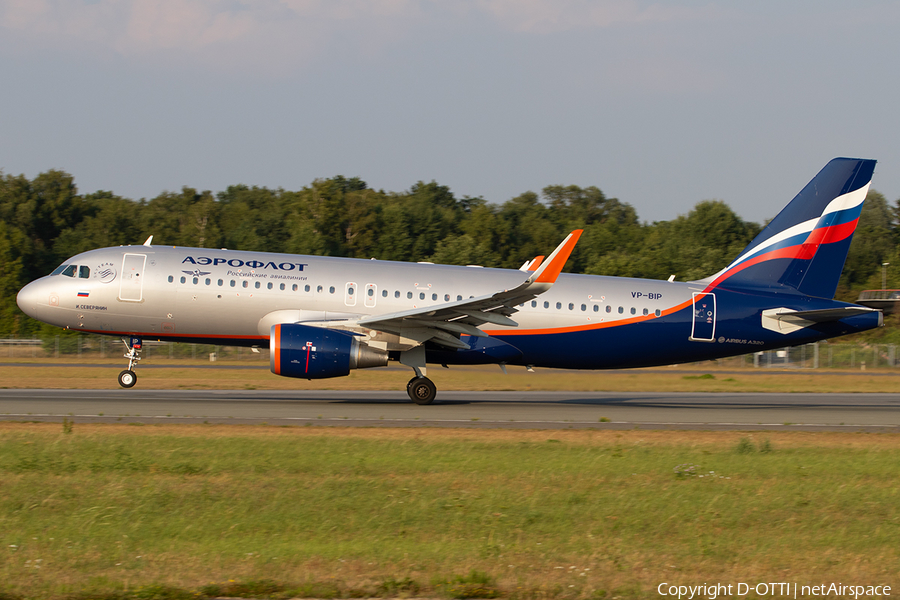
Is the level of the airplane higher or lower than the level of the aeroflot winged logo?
lower

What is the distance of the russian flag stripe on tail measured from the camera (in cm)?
2395

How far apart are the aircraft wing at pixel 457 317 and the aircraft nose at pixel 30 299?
8.98 meters

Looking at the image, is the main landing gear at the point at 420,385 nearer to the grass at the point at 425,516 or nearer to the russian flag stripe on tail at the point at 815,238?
the grass at the point at 425,516

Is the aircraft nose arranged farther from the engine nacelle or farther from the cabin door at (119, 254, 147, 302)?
the engine nacelle

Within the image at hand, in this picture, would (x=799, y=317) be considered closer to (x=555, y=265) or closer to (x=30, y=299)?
(x=555, y=265)

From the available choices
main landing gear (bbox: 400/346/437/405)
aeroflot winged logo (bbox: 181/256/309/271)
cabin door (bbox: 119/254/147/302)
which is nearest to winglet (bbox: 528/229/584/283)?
main landing gear (bbox: 400/346/437/405)

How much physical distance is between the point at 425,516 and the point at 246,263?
14360 millimetres

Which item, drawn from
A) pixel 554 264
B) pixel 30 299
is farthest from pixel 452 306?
pixel 30 299

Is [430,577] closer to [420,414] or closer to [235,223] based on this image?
[420,414]

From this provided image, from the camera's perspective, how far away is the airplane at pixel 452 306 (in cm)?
2108

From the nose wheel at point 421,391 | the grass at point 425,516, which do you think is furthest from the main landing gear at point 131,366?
the grass at point 425,516

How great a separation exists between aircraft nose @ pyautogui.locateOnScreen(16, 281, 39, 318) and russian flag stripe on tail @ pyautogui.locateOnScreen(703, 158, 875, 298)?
722 inches

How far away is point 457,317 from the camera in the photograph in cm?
2083

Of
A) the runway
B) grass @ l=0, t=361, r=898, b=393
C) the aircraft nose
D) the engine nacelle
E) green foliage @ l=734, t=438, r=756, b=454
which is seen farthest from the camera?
grass @ l=0, t=361, r=898, b=393
